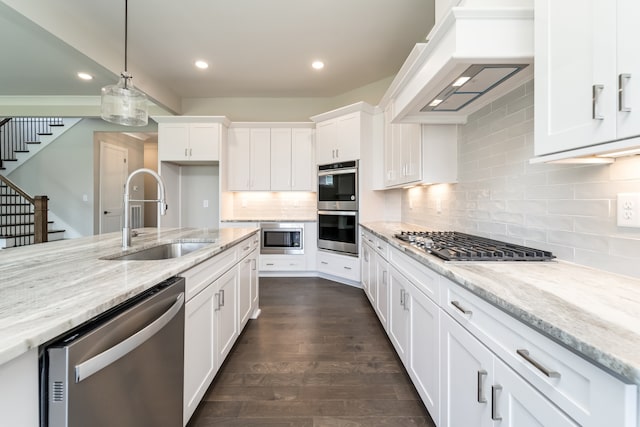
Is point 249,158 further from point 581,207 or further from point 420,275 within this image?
point 581,207

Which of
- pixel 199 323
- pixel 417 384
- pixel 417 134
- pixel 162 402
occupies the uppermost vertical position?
pixel 417 134

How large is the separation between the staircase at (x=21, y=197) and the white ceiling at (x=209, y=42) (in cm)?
153

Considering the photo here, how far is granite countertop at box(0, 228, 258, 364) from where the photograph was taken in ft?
1.93

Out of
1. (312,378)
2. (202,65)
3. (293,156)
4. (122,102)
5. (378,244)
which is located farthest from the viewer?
(293,156)

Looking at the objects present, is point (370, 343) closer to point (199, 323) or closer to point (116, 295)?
point (199, 323)

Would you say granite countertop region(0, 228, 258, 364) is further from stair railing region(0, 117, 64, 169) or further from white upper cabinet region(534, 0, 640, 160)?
stair railing region(0, 117, 64, 169)

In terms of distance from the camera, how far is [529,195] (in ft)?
5.22

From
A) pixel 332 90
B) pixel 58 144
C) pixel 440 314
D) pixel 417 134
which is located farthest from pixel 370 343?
pixel 58 144

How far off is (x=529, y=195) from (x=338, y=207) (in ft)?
8.49

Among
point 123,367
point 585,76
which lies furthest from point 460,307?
point 123,367

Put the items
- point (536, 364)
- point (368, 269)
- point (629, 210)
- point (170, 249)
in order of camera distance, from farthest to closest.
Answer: point (368, 269)
point (170, 249)
point (629, 210)
point (536, 364)

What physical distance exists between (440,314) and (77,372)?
1.28 metres

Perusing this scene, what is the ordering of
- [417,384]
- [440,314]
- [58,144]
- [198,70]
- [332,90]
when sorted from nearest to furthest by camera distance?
[440,314], [417,384], [198,70], [332,90], [58,144]

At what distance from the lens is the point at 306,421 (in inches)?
59.6
